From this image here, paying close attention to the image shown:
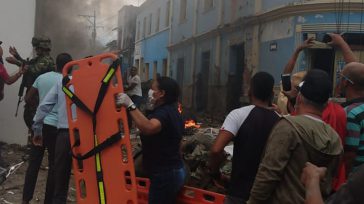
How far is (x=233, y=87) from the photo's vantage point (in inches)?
617

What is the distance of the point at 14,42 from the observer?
808 centimetres

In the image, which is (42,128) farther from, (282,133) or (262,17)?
(262,17)

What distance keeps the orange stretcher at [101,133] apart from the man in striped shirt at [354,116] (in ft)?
5.09

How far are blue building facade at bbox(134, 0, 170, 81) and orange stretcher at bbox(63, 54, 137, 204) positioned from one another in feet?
59.2

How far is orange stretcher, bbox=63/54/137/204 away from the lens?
3.47 meters

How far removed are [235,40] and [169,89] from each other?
11.9m

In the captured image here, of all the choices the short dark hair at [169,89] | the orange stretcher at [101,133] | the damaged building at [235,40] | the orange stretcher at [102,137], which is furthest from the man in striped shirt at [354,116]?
the damaged building at [235,40]

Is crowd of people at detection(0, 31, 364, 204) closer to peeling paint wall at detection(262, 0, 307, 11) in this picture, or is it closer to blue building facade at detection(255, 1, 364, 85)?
blue building facade at detection(255, 1, 364, 85)

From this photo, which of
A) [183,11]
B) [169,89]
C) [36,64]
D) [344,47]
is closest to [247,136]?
[169,89]

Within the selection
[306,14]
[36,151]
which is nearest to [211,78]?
[306,14]

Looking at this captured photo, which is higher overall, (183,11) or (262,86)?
(183,11)

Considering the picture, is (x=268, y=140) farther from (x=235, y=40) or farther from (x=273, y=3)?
(x=235, y=40)

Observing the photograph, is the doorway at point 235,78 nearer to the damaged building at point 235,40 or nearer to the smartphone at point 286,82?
the damaged building at point 235,40

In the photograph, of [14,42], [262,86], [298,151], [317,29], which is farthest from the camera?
[317,29]
